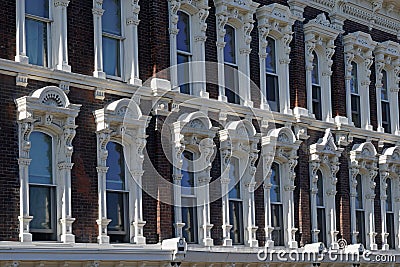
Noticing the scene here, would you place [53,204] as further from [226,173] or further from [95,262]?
[226,173]

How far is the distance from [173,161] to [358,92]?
9902 millimetres

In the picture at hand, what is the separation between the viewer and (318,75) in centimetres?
2953

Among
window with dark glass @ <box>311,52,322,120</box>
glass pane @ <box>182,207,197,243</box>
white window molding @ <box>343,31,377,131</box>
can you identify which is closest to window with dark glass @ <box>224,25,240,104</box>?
glass pane @ <box>182,207,197,243</box>

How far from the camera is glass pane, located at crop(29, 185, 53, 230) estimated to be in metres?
20.2

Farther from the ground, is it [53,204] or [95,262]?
[53,204]

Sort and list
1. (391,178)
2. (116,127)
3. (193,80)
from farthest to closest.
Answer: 1. (391,178)
2. (193,80)
3. (116,127)

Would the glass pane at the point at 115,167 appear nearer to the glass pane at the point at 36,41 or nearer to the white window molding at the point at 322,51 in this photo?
the glass pane at the point at 36,41

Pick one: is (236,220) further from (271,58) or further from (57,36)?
(57,36)

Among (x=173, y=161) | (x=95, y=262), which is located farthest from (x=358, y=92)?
(x=95, y=262)

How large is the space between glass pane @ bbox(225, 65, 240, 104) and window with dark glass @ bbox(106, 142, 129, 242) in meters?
4.44

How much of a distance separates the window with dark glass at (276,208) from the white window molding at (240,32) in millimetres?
2296

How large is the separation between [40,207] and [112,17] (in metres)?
5.11

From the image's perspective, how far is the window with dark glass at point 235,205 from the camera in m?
25.4

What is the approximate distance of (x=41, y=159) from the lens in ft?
67.3
